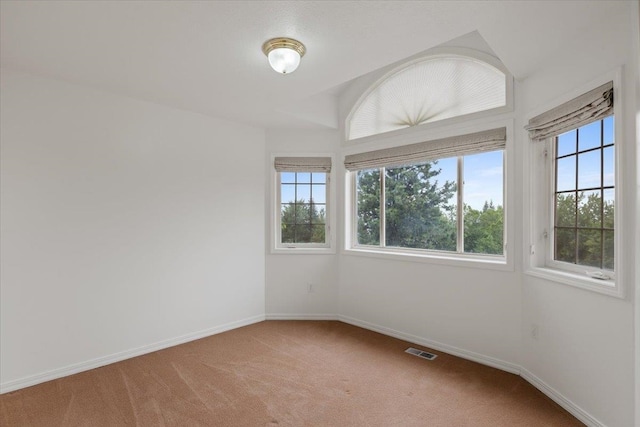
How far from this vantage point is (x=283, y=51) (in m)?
2.21

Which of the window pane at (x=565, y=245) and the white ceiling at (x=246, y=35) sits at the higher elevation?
the white ceiling at (x=246, y=35)

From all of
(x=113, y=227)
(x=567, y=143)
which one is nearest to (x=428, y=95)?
(x=567, y=143)

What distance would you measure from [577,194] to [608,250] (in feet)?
1.46

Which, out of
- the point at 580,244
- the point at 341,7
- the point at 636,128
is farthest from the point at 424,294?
the point at 341,7

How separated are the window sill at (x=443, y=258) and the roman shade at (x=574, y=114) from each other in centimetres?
108

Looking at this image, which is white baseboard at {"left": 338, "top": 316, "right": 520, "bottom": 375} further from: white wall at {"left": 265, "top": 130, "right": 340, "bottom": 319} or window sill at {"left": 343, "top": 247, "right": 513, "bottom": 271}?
window sill at {"left": 343, "top": 247, "right": 513, "bottom": 271}

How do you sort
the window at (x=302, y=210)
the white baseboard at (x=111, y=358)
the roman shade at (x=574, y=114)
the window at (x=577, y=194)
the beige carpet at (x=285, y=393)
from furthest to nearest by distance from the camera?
1. the window at (x=302, y=210)
2. the white baseboard at (x=111, y=358)
3. the beige carpet at (x=285, y=393)
4. the window at (x=577, y=194)
5. the roman shade at (x=574, y=114)

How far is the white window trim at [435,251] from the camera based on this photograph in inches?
112

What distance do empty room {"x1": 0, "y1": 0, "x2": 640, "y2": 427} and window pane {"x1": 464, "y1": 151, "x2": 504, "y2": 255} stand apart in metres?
0.02

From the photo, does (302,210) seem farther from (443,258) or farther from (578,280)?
(578,280)

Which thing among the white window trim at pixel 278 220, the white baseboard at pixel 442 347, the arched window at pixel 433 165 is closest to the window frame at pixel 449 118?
the arched window at pixel 433 165

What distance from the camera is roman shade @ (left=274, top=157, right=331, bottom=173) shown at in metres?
4.25

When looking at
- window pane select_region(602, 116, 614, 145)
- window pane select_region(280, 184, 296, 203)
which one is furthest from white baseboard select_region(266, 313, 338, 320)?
window pane select_region(602, 116, 614, 145)

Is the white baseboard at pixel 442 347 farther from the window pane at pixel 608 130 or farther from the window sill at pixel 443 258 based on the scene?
the window pane at pixel 608 130
